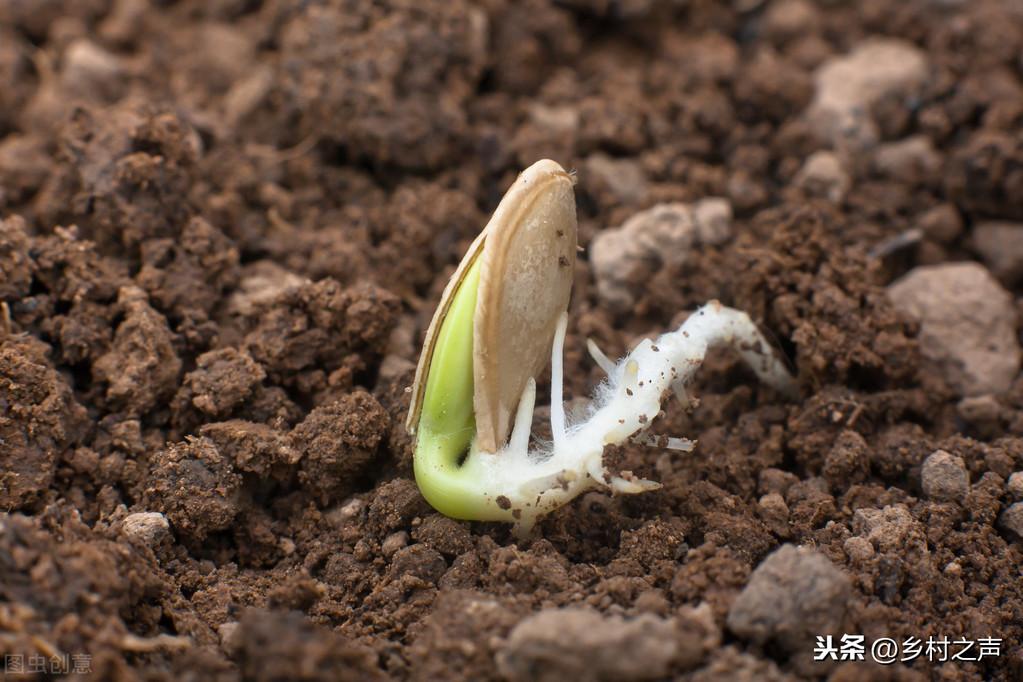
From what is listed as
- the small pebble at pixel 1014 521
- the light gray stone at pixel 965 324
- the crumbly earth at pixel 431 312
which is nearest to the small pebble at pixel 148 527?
the crumbly earth at pixel 431 312

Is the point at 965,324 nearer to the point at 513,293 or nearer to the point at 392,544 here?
the point at 513,293

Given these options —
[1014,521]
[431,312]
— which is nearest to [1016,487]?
[1014,521]

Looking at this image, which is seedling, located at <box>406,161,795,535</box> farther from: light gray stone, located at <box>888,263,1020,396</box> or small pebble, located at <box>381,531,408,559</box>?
light gray stone, located at <box>888,263,1020,396</box>

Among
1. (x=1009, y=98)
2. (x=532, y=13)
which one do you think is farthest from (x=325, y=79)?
(x=1009, y=98)

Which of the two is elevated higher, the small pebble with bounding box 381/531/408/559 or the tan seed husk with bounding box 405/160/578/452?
the tan seed husk with bounding box 405/160/578/452

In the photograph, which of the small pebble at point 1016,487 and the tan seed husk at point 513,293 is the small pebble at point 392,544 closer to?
the tan seed husk at point 513,293

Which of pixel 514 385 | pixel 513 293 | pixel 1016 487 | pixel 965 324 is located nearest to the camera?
pixel 513 293

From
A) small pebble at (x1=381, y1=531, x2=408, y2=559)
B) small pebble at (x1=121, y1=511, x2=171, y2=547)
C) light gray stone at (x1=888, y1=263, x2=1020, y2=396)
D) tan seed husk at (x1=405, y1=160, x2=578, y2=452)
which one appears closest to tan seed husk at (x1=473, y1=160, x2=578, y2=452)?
tan seed husk at (x1=405, y1=160, x2=578, y2=452)

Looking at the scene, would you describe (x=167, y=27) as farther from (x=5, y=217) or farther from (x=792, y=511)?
(x=792, y=511)
